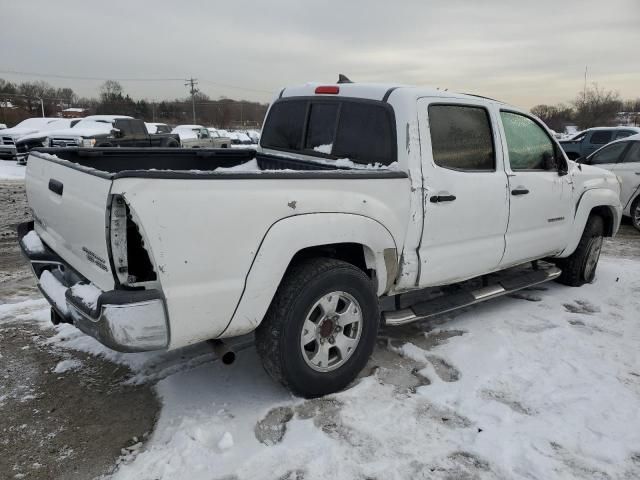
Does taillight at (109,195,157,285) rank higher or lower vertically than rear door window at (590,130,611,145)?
lower

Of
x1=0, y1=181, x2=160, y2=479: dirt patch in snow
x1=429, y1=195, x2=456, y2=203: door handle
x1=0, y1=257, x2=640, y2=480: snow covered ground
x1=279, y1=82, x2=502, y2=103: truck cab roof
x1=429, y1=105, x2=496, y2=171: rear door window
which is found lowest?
x1=0, y1=181, x2=160, y2=479: dirt patch in snow

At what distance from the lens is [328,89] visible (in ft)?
13.9

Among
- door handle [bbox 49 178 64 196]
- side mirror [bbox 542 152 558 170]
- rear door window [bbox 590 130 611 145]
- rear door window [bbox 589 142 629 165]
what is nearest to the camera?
door handle [bbox 49 178 64 196]

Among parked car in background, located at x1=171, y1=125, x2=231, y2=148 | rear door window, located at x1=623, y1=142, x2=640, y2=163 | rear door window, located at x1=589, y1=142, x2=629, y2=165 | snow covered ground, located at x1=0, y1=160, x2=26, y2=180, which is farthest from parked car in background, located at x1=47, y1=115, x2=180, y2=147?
rear door window, located at x1=623, y1=142, x2=640, y2=163

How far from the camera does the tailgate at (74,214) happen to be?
2.63m

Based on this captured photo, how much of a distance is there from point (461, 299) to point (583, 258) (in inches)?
80.7

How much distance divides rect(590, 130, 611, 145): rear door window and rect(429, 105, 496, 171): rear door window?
14.1 metres

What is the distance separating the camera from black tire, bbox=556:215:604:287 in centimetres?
557

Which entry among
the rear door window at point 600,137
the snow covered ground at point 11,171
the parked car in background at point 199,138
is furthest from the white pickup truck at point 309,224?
the parked car in background at point 199,138

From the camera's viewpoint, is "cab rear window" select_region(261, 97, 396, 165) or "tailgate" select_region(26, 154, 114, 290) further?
"cab rear window" select_region(261, 97, 396, 165)

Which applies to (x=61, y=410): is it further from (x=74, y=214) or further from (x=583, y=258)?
(x=583, y=258)

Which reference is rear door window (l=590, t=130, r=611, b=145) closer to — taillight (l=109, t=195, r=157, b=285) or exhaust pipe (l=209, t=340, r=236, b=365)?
exhaust pipe (l=209, t=340, r=236, b=365)

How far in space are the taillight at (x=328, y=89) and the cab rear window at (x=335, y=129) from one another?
7 centimetres

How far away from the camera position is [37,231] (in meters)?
3.82
